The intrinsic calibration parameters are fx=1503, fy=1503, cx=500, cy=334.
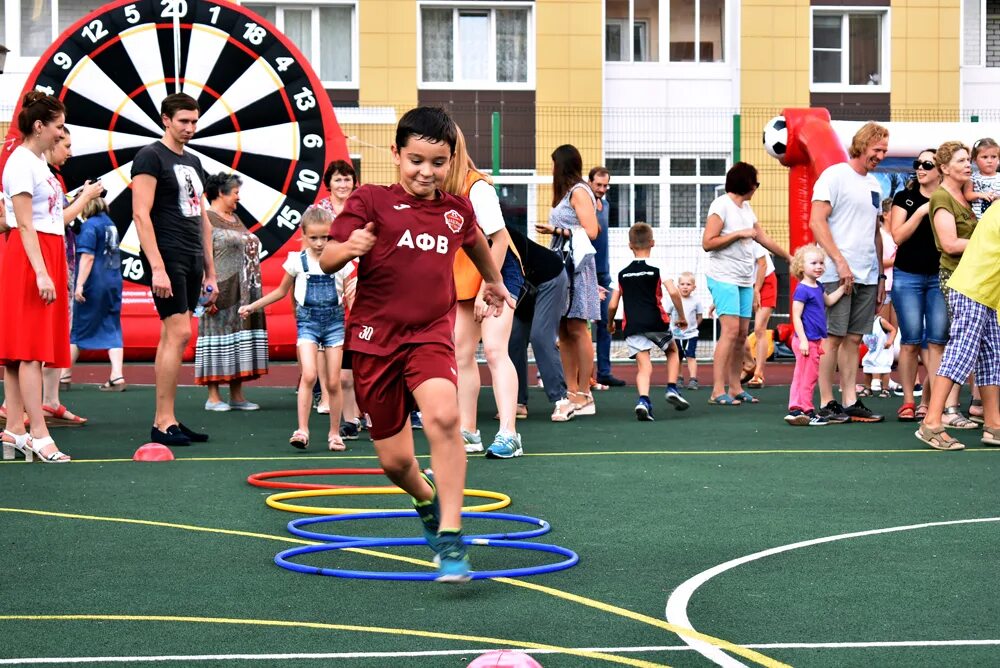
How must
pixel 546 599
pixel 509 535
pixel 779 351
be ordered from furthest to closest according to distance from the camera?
1. pixel 779 351
2. pixel 509 535
3. pixel 546 599

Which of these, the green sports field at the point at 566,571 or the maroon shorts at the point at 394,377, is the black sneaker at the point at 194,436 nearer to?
the green sports field at the point at 566,571

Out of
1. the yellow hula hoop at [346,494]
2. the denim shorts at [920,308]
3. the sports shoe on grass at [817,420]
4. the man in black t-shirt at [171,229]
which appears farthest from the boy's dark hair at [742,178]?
the yellow hula hoop at [346,494]

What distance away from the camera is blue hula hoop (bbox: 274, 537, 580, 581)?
516 cm

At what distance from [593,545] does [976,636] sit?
1.88m

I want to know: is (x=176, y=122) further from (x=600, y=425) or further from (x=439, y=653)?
(x=439, y=653)

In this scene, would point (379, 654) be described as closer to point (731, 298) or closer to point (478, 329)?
point (478, 329)

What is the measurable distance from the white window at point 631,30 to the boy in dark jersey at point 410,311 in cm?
2454

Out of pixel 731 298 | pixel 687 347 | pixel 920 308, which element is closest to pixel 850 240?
pixel 920 308

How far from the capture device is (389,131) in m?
24.2

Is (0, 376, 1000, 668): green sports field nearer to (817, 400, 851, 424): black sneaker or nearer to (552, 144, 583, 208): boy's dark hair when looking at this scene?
(817, 400, 851, 424): black sneaker

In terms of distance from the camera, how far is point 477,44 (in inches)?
1141

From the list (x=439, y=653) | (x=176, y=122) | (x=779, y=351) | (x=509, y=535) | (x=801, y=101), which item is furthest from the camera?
(x=801, y=101)

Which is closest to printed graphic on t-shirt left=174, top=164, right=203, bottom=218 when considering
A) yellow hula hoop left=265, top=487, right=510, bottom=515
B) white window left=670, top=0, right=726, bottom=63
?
yellow hula hoop left=265, top=487, right=510, bottom=515

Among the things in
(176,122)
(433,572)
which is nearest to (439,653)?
(433,572)
